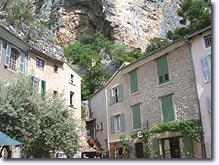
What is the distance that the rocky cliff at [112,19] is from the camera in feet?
95.1

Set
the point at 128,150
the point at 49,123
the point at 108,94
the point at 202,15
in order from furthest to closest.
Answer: the point at 202,15, the point at 108,94, the point at 128,150, the point at 49,123

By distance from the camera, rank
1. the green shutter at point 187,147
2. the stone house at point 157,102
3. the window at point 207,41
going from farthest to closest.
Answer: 1. the stone house at point 157,102
2. the window at point 207,41
3. the green shutter at point 187,147

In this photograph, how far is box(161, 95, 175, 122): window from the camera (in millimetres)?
12172

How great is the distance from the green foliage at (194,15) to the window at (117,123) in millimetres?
8183

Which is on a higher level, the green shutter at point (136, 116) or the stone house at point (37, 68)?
the stone house at point (37, 68)

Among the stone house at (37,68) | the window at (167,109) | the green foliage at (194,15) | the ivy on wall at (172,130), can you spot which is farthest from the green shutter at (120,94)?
the green foliage at (194,15)

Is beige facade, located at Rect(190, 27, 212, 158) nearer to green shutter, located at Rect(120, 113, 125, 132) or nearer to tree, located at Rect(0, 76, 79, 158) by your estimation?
tree, located at Rect(0, 76, 79, 158)

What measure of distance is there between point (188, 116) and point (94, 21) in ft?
72.2

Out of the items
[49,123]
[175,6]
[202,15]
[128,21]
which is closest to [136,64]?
[49,123]

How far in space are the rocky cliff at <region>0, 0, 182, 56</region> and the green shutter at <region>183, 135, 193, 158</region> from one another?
1836 centimetres

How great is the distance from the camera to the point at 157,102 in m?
12.9

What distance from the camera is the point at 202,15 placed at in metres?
19.1

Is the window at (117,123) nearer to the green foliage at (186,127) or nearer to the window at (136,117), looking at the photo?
the window at (136,117)

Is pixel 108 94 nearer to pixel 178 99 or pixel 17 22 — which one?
pixel 178 99
